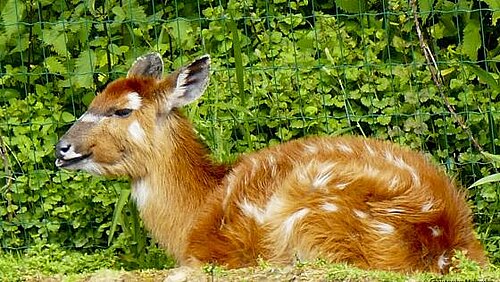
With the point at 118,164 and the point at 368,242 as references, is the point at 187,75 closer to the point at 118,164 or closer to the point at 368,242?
the point at 118,164

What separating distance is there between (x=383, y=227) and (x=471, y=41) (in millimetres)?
2776

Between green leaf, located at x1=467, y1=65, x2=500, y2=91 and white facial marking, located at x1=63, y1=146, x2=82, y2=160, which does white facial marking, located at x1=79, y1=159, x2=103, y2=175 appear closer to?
white facial marking, located at x1=63, y1=146, x2=82, y2=160

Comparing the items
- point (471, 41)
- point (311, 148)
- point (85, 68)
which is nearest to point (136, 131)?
point (311, 148)

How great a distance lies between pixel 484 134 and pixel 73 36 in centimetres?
300

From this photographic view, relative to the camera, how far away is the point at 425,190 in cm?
638

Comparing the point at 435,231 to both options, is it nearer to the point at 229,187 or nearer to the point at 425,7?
the point at 229,187

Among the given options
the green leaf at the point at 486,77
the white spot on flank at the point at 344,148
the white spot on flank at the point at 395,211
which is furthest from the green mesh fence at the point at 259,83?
the white spot on flank at the point at 395,211

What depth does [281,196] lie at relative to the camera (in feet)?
21.4

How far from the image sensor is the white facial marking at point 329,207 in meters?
6.33

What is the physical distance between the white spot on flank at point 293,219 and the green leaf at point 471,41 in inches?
107

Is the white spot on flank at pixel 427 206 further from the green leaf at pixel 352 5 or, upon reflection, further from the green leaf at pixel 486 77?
the green leaf at pixel 352 5

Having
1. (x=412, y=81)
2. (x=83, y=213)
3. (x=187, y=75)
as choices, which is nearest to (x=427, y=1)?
(x=412, y=81)

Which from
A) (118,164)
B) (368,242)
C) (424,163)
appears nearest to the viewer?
(368,242)

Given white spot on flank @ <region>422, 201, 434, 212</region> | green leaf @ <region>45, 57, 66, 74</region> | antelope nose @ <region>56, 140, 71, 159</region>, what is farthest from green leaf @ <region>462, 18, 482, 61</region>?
antelope nose @ <region>56, 140, 71, 159</region>
